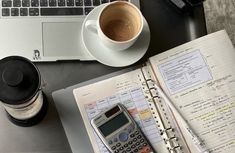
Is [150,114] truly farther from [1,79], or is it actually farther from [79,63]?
[1,79]

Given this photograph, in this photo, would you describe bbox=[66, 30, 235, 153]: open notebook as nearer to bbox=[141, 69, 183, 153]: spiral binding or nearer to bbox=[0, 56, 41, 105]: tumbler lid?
bbox=[141, 69, 183, 153]: spiral binding

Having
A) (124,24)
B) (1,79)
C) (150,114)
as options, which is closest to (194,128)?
(150,114)

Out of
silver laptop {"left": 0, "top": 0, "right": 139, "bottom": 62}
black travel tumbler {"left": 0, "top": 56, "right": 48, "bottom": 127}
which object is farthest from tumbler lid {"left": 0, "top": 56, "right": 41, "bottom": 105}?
silver laptop {"left": 0, "top": 0, "right": 139, "bottom": 62}

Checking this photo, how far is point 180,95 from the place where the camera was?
73cm

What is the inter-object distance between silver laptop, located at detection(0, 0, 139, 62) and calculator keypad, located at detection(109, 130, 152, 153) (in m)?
0.15

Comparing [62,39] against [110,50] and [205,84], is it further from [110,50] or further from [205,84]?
[205,84]

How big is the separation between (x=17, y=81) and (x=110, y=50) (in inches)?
7.7

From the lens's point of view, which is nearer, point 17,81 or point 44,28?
point 17,81

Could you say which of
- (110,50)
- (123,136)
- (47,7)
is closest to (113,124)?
(123,136)

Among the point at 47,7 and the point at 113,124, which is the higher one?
the point at 47,7

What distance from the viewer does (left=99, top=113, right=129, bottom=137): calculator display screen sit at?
70 centimetres

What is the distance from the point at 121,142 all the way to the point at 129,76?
116 mm

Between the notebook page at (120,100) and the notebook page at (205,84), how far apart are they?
45mm

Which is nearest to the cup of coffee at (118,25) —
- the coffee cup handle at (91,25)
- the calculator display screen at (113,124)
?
the coffee cup handle at (91,25)
